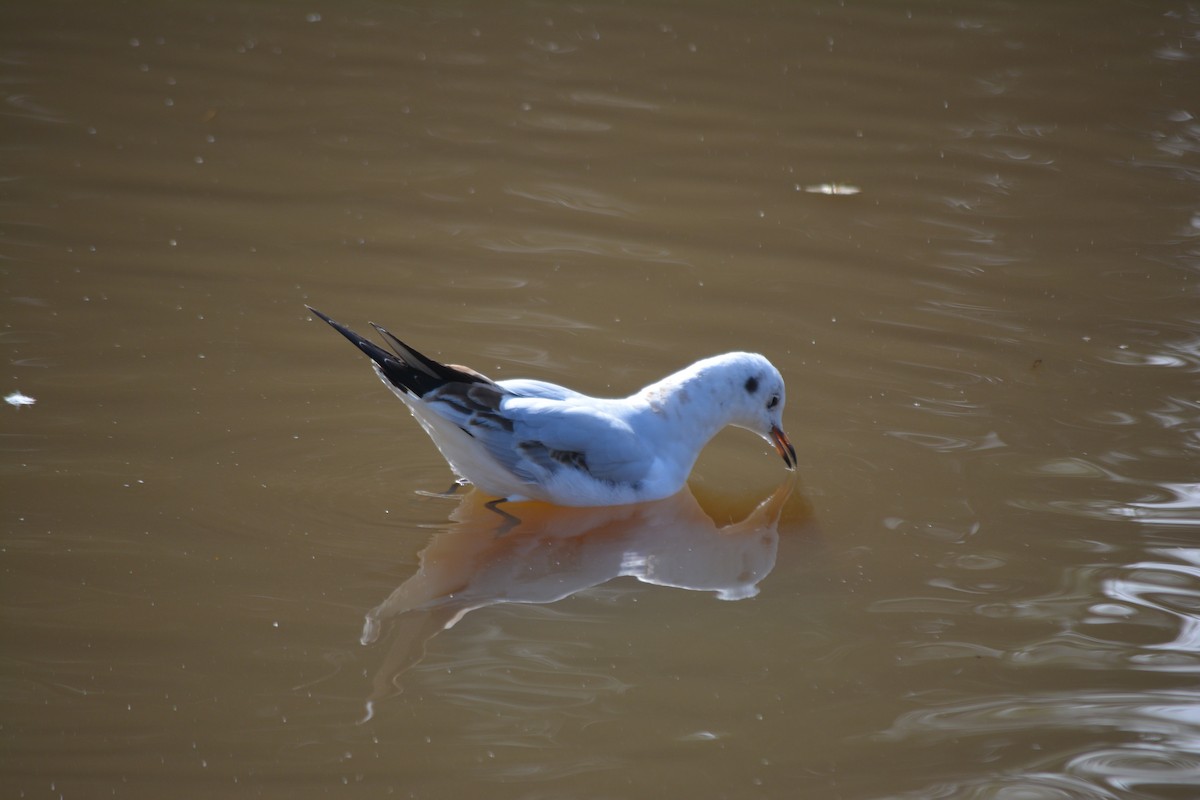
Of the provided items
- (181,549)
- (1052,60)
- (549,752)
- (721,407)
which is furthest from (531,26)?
(549,752)

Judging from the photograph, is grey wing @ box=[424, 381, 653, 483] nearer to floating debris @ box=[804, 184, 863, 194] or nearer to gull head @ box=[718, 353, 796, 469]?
gull head @ box=[718, 353, 796, 469]

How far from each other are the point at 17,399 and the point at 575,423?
255 cm

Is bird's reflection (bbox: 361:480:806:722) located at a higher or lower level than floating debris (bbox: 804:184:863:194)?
lower

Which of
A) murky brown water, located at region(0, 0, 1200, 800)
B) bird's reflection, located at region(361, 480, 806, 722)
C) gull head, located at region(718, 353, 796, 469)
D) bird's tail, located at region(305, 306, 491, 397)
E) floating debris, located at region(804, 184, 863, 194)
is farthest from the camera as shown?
floating debris, located at region(804, 184, 863, 194)

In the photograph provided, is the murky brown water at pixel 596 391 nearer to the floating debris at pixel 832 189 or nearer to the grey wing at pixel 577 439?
the floating debris at pixel 832 189

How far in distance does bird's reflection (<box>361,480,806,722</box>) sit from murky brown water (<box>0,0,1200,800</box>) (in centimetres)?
2

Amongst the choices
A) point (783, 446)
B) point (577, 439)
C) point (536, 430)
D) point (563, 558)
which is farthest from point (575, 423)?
point (783, 446)

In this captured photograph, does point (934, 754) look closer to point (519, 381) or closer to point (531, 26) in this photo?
point (519, 381)

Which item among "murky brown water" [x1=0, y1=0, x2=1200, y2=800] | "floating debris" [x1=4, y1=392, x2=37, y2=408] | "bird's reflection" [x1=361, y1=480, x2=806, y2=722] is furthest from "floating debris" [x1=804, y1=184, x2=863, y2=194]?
"floating debris" [x1=4, y1=392, x2=37, y2=408]

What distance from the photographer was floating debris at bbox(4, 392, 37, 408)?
5785 millimetres

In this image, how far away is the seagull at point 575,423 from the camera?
17.3ft

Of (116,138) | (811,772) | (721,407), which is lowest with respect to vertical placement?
(811,772)

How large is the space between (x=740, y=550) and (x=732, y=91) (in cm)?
519

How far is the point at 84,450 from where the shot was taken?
5.56 meters
